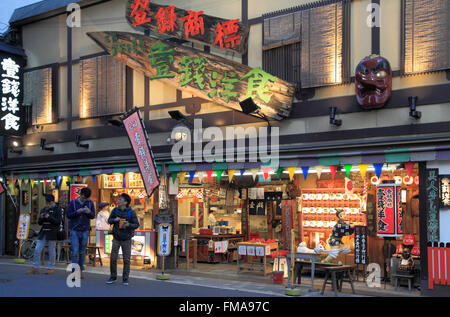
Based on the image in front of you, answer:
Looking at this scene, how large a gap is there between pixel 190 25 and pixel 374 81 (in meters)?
5.96

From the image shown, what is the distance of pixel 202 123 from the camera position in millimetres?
15188

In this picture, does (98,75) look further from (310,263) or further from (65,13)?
(310,263)

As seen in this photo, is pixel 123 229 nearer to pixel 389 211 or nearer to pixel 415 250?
pixel 389 211

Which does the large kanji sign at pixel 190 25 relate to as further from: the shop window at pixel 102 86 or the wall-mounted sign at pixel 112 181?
the wall-mounted sign at pixel 112 181

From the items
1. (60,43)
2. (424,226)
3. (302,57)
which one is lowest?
(424,226)

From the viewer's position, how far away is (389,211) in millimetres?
12211

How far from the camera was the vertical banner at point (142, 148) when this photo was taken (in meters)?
13.4

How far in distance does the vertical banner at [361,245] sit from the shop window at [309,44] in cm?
392

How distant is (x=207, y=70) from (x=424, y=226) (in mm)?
7155

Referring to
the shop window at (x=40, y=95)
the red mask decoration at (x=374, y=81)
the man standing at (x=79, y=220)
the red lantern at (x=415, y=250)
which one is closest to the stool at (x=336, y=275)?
the red lantern at (x=415, y=250)

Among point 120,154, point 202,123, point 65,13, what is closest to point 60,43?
point 65,13

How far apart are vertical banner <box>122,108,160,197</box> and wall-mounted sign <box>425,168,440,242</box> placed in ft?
22.2

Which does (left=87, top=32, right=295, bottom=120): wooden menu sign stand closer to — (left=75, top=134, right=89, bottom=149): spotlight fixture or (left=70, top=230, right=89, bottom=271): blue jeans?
(left=75, top=134, right=89, bottom=149): spotlight fixture

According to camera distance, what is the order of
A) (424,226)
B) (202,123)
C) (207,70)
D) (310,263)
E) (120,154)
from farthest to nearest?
(120,154), (202,123), (207,70), (310,263), (424,226)
